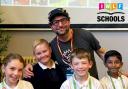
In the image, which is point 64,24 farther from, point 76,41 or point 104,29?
point 104,29

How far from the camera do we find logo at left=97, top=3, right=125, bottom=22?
310 centimetres

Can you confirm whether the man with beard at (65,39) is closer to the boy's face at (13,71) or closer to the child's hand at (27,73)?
the child's hand at (27,73)

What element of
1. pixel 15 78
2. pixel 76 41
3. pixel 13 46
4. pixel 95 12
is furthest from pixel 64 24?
pixel 13 46

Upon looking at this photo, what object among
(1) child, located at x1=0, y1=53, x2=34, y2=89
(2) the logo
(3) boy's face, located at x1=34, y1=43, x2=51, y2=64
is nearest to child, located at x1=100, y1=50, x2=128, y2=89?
(3) boy's face, located at x1=34, y1=43, x2=51, y2=64

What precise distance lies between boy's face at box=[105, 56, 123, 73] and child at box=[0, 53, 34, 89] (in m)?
0.64

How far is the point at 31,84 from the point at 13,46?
4.08 ft

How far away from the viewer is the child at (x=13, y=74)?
1.94m

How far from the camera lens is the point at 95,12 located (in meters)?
3.11

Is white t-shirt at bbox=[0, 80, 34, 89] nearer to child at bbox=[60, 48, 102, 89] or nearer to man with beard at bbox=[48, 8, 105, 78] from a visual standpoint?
child at bbox=[60, 48, 102, 89]

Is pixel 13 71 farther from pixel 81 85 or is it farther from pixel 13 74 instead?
pixel 81 85

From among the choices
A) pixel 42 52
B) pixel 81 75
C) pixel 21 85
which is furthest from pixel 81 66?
pixel 21 85

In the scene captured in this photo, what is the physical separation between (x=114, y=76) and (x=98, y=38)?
94 cm

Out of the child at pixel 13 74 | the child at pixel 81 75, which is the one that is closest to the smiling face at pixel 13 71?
the child at pixel 13 74

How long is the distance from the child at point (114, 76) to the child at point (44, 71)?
1.11 ft
